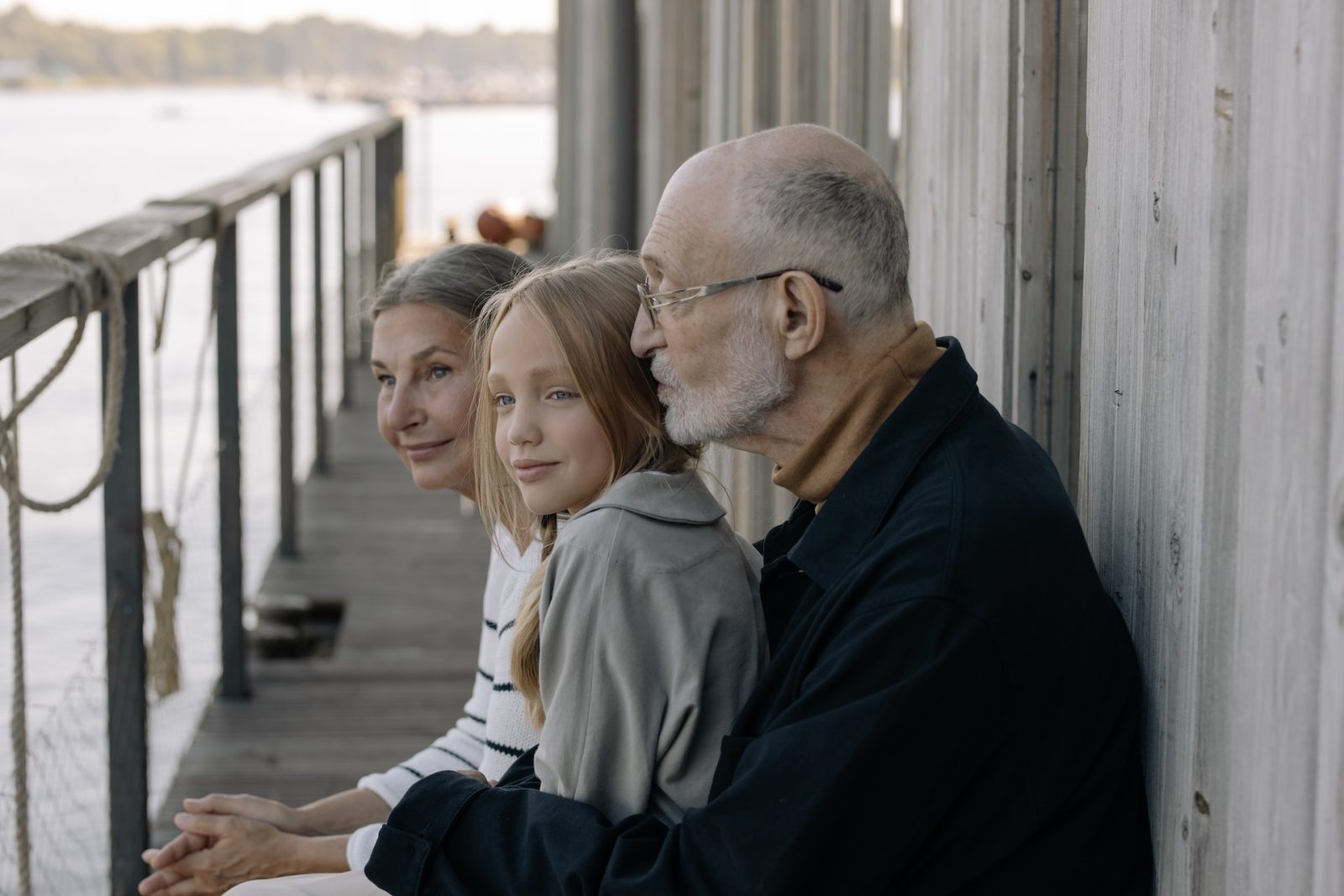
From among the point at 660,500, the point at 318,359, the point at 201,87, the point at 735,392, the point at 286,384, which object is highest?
the point at 201,87

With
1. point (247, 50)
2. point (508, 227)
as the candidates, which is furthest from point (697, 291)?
point (247, 50)

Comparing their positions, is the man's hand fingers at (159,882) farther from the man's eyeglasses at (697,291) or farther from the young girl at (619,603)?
the man's eyeglasses at (697,291)

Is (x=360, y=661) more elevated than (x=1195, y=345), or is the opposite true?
(x=1195, y=345)

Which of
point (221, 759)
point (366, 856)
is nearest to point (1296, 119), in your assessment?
point (366, 856)

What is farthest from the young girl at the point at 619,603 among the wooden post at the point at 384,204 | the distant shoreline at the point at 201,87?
the distant shoreline at the point at 201,87

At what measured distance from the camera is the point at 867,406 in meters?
1.56

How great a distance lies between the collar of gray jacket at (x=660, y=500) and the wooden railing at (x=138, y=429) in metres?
0.67

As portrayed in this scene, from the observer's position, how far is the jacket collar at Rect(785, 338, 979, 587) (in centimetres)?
145

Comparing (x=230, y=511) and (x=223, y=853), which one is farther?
(x=230, y=511)

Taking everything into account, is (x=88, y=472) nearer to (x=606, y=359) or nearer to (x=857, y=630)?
(x=606, y=359)

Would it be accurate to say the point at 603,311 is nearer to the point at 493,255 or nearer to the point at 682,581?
the point at 682,581

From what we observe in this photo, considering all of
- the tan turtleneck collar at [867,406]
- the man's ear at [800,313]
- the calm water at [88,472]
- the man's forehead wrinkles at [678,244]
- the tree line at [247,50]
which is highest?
the tree line at [247,50]

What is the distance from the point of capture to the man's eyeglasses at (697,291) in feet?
5.06

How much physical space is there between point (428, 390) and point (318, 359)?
4.22m
